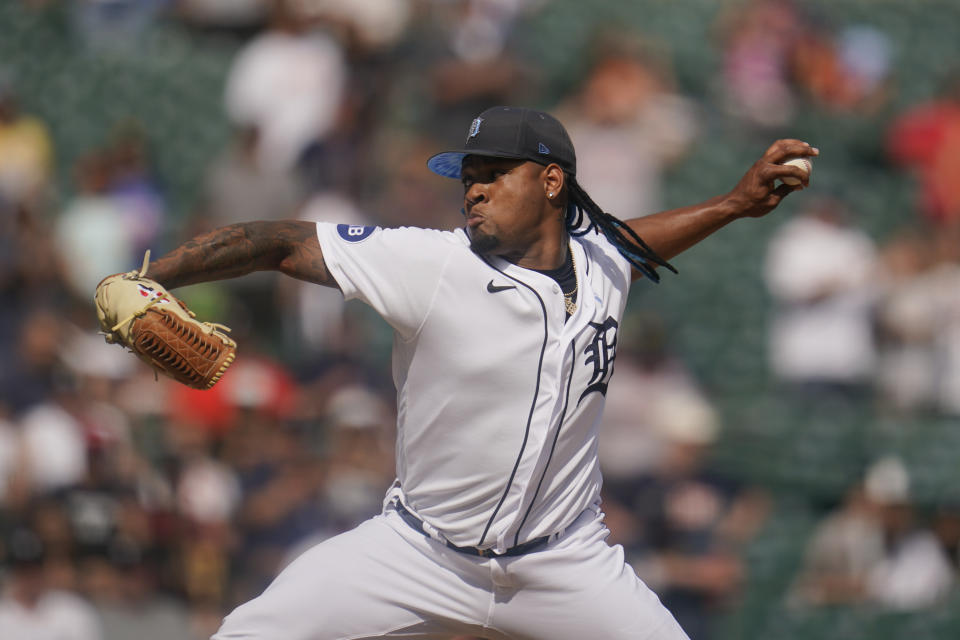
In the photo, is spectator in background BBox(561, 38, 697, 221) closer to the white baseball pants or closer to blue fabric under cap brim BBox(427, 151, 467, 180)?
blue fabric under cap brim BBox(427, 151, 467, 180)

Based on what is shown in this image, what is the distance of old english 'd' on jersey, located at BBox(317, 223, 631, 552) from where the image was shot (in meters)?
4.16

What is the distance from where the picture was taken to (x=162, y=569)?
27.0 ft

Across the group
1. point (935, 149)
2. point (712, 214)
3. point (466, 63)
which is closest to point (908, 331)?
point (935, 149)

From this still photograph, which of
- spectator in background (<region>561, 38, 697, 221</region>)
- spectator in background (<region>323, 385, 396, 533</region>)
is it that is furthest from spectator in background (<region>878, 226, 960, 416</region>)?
spectator in background (<region>323, 385, 396, 533</region>)

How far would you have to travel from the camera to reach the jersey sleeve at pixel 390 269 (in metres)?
4.13

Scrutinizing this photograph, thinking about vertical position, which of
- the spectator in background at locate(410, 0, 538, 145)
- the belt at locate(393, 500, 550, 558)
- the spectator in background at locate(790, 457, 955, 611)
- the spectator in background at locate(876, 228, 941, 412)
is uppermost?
the spectator in background at locate(410, 0, 538, 145)

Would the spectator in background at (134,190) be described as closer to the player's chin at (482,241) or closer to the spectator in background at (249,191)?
the spectator in background at (249,191)

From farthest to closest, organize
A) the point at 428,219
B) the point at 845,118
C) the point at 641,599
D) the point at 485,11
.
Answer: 1. the point at 845,118
2. the point at 485,11
3. the point at 428,219
4. the point at 641,599

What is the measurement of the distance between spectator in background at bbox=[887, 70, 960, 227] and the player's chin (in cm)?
686

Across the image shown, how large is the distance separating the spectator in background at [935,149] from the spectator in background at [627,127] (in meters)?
1.69

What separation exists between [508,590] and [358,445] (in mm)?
3987

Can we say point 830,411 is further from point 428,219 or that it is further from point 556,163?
point 556,163

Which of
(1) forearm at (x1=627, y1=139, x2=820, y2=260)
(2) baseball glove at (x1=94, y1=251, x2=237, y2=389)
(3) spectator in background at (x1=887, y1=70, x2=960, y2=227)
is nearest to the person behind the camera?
(2) baseball glove at (x1=94, y1=251, x2=237, y2=389)

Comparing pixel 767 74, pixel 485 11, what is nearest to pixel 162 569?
pixel 485 11
